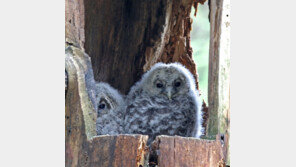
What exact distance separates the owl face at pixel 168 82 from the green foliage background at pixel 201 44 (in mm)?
337

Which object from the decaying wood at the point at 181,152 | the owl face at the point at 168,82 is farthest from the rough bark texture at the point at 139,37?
the decaying wood at the point at 181,152

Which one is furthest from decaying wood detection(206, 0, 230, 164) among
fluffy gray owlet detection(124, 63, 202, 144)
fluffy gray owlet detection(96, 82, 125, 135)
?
fluffy gray owlet detection(96, 82, 125, 135)

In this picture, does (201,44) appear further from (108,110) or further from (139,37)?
(108,110)

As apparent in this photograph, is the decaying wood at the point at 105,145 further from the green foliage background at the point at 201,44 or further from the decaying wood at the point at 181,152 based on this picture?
the green foliage background at the point at 201,44

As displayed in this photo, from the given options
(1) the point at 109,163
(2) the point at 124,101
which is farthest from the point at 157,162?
(2) the point at 124,101

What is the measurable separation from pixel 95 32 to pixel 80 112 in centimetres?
126

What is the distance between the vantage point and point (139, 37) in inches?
173

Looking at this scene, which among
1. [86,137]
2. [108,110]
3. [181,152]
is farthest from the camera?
[108,110]

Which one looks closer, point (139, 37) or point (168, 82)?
point (168, 82)

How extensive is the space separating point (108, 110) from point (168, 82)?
59 cm

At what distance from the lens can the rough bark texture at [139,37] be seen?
4.28 m

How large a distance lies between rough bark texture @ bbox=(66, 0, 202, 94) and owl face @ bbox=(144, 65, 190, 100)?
0.30 m

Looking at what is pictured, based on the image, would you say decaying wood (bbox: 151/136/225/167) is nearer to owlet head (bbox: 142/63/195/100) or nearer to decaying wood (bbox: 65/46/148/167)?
decaying wood (bbox: 65/46/148/167)

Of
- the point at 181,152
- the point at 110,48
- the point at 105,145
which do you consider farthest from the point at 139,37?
the point at 181,152
